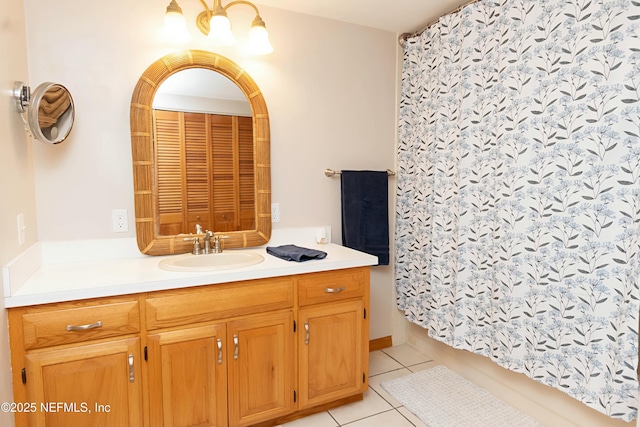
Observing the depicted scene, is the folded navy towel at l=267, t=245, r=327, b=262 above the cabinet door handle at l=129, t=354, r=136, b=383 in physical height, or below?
above

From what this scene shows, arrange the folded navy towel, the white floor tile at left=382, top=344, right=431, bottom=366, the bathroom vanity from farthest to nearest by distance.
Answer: the white floor tile at left=382, top=344, right=431, bottom=366, the folded navy towel, the bathroom vanity

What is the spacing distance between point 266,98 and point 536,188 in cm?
159

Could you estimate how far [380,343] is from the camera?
284cm

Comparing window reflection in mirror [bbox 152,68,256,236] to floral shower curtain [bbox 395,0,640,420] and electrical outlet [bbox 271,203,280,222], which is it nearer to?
electrical outlet [bbox 271,203,280,222]

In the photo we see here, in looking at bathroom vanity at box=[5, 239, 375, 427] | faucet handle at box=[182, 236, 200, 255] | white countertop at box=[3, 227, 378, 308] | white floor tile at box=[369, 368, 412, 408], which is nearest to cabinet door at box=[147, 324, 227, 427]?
bathroom vanity at box=[5, 239, 375, 427]

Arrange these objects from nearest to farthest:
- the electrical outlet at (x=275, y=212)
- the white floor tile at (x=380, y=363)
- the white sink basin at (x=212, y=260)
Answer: the white sink basin at (x=212, y=260), the electrical outlet at (x=275, y=212), the white floor tile at (x=380, y=363)

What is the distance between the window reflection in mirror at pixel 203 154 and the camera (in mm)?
2057

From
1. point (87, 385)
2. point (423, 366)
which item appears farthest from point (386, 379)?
point (87, 385)

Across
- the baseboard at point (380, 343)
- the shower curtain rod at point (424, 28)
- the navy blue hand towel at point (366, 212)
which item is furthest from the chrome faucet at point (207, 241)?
the shower curtain rod at point (424, 28)

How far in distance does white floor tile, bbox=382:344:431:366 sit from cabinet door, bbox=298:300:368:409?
65cm

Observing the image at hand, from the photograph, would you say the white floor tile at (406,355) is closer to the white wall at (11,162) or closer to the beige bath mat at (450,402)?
the beige bath mat at (450,402)

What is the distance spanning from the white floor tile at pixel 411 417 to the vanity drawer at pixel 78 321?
1.47 metres

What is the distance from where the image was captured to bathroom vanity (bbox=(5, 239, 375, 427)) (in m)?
1.45

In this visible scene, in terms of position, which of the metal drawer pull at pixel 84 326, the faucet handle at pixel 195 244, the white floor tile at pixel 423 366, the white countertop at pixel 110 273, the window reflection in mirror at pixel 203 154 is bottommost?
the white floor tile at pixel 423 366
